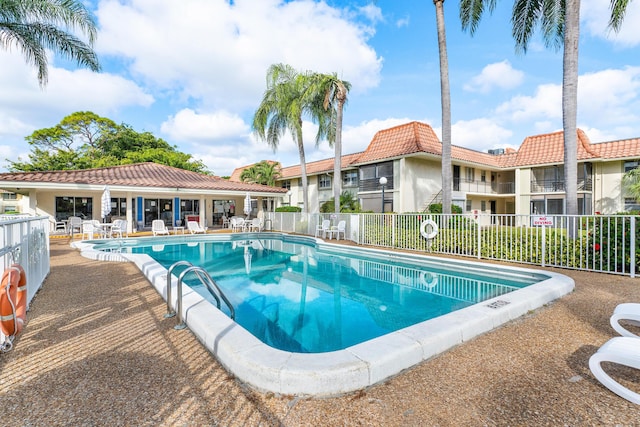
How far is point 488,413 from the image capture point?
2412 mm

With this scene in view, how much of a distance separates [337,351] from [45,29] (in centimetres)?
1503

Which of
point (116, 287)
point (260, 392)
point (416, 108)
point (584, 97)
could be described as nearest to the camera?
point (260, 392)

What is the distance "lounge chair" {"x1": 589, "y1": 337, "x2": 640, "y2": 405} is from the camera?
2512 millimetres

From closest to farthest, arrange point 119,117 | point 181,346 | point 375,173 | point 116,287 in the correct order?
point 181,346 < point 116,287 < point 375,173 < point 119,117

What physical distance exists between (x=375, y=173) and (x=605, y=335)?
18.5 metres

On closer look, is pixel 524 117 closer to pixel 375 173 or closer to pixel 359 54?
pixel 375 173

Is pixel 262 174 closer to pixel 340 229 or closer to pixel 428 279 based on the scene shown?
pixel 340 229

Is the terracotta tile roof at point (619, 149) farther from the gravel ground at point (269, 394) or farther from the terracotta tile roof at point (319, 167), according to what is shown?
the gravel ground at point (269, 394)

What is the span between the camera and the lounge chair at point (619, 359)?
251cm

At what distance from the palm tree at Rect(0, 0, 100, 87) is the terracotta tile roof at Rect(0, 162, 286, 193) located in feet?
18.4

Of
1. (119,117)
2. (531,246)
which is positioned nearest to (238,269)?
(531,246)

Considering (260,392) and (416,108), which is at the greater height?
(416,108)

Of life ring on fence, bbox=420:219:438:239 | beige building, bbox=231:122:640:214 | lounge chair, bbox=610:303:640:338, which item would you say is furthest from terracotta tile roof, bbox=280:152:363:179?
lounge chair, bbox=610:303:640:338

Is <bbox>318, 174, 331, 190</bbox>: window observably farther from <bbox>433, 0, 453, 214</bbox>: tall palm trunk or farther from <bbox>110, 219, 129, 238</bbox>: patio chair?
<bbox>110, 219, 129, 238</bbox>: patio chair
